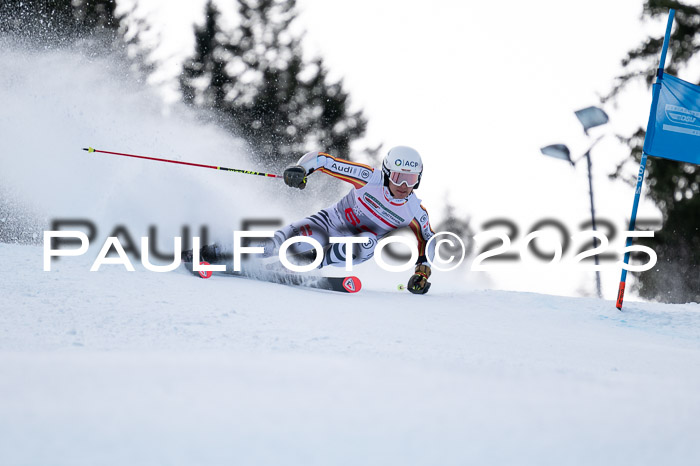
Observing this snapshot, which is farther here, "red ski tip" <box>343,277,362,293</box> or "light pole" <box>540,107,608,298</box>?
"light pole" <box>540,107,608,298</box>

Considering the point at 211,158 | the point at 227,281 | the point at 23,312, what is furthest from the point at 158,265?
the point at 211,158

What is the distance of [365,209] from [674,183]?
912 centimetres

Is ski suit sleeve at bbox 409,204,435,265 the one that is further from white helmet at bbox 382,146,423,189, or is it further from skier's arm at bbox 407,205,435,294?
white helmet at bbox 382,146,423,189

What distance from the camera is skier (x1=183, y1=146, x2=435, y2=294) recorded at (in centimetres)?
581

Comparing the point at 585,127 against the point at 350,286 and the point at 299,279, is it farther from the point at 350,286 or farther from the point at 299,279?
the point at 299,279

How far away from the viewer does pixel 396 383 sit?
2.16 metres

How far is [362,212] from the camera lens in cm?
600

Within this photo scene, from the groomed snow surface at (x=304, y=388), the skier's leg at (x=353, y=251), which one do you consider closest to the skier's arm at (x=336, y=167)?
the skier's leg at (x=353, y=251)

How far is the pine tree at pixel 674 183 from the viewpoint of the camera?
490 inches

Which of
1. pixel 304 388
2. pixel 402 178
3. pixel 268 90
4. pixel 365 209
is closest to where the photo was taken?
pixel 304 388

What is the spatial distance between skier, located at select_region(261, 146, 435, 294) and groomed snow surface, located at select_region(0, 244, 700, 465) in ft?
6.30

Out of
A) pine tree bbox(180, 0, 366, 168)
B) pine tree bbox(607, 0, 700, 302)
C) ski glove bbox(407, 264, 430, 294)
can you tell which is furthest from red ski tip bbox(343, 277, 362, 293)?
pine tree bbox(180, 0, 366, 168)

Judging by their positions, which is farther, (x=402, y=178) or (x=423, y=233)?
(x=423, y=233)

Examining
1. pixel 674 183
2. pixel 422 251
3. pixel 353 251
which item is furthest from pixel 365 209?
pixel 674 183
